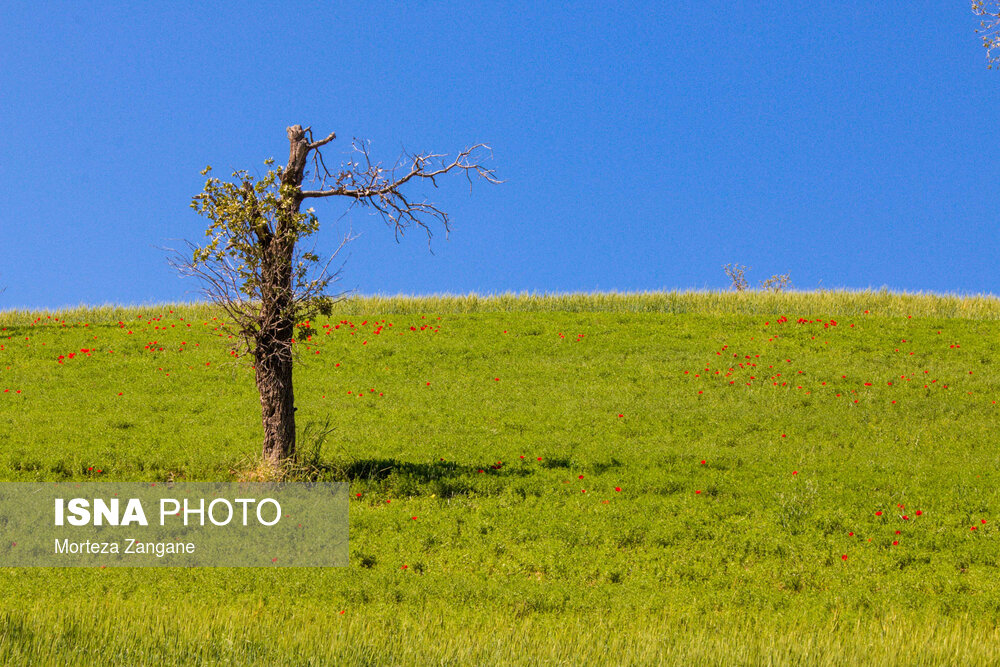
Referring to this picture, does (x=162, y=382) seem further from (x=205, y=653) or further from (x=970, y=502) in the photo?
(x=970, y=502)

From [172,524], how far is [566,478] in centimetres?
769

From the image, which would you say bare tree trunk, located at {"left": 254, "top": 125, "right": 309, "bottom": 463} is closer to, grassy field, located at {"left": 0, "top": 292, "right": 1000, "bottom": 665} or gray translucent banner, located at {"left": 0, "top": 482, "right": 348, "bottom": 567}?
gray translucent banner, located at {"left": 0, "top": 482, "right": 348, "bottom": 567}

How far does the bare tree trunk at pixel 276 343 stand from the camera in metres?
16.2

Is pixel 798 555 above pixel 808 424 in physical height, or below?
below

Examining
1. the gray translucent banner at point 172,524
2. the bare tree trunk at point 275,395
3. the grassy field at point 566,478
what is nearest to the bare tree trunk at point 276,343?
the bare tree trunk at point 275,395

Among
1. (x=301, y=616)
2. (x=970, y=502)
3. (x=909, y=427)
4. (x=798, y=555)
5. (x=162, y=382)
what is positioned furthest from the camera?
(x=162, y=382)

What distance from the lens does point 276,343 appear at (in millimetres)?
16281

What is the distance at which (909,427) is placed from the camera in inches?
842

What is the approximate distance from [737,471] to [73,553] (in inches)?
514

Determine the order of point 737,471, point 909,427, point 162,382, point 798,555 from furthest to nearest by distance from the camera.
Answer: point 162,382 < point 909,427 < point 737,471 < point 798,555

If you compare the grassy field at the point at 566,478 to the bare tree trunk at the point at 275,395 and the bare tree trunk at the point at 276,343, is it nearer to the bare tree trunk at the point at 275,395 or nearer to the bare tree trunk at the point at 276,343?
the bare tree trunk at the point at 275,395

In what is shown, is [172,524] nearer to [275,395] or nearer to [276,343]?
[275,395]

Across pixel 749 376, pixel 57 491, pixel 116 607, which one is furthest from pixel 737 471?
pixel 57 491

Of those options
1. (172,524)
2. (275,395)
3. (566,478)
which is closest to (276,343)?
(275,395)
